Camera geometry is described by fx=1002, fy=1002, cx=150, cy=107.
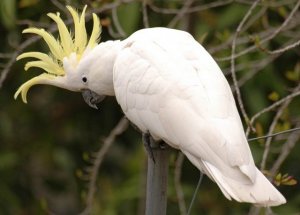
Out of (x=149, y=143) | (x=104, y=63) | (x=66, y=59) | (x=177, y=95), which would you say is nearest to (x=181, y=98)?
(x=177, y=95)

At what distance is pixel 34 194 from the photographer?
15.1ft

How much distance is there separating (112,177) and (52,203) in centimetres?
44

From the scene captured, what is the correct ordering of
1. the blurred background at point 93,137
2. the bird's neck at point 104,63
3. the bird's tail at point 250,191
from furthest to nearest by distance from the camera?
the blurred background at point 93,137, the bird's neck at point 104,63, the bird's tail at point 250,191

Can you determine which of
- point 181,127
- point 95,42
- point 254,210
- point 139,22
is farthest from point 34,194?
point 181,127

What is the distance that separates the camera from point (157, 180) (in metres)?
1.98

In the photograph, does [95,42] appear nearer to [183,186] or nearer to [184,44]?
[184,44]

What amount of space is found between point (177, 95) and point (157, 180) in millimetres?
187

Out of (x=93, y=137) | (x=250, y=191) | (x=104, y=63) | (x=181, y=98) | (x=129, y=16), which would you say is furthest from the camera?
(x=93, y=137)

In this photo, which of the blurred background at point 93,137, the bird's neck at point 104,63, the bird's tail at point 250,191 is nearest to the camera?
the bird's tail at point 250,191

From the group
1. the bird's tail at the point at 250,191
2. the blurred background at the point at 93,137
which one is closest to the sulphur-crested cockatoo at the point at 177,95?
the bird's tail at the point at 250,191

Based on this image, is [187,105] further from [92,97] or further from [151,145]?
[92,97]

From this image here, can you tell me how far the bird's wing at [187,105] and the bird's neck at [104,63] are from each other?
0.05 meters

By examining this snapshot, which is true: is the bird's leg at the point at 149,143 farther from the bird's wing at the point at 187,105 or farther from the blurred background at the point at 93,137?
the blurred background at the point at 93,137

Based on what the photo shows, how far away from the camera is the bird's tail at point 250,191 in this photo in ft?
5.86
